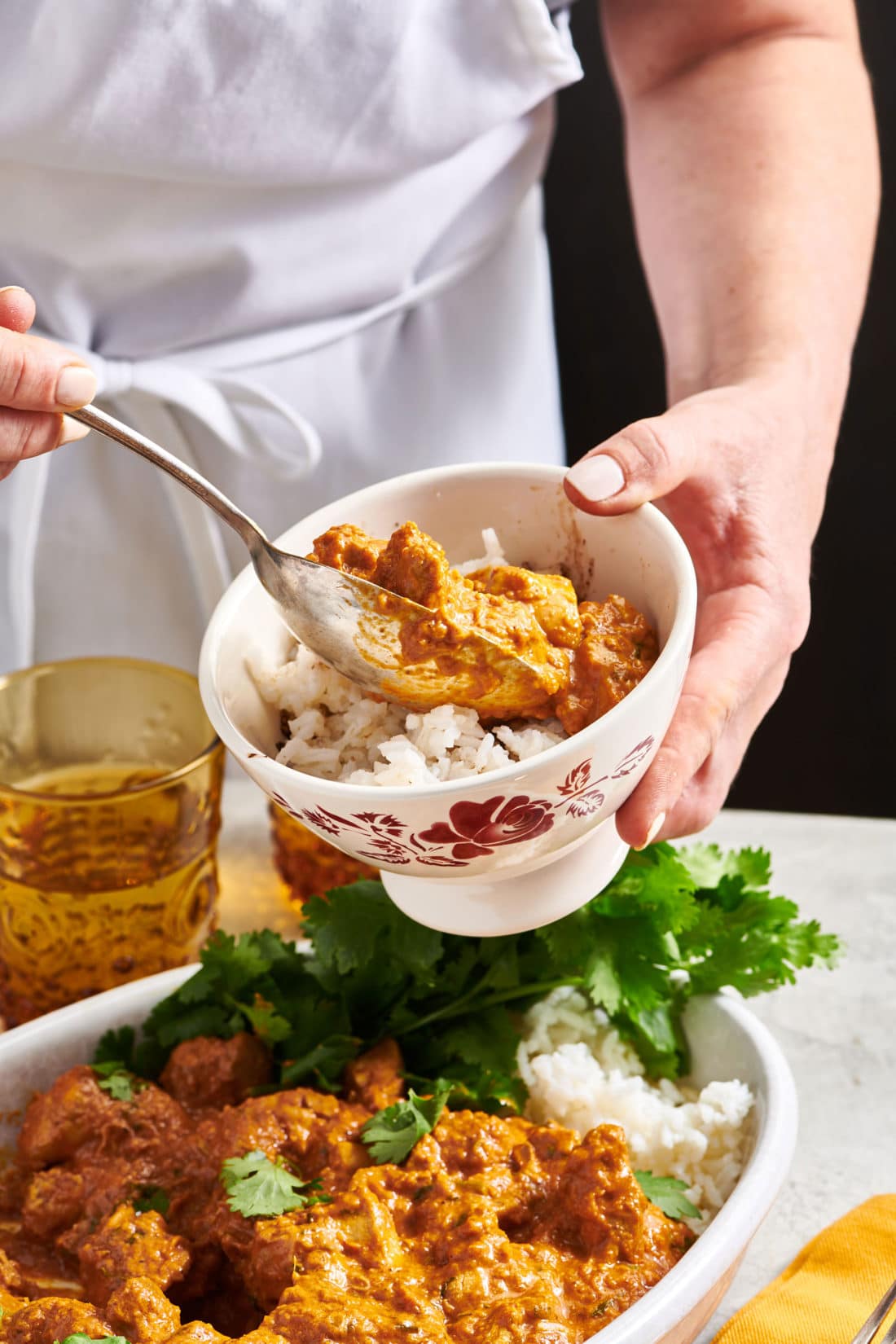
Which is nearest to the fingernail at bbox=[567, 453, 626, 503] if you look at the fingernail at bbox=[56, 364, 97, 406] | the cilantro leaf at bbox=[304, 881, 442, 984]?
the fingernail at bbox=[56, 364, 97, 406]

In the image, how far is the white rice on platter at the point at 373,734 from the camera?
1.09 meters

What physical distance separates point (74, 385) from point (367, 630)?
302 millimetres

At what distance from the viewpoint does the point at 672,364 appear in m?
1.83

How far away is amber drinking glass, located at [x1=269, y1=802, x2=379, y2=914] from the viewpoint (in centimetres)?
176

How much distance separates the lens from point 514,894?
4.02 feet

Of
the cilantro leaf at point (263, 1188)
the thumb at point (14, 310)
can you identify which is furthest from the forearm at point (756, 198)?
the cilantro leaf at point (263, 1188)

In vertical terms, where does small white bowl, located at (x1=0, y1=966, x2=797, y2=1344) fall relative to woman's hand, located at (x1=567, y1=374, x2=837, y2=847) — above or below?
below

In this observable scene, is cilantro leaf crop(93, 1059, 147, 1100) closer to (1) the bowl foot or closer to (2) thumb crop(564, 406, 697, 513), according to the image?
(1) the bowl foot

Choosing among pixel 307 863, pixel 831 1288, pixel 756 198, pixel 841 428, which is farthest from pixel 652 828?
pixel 841 428

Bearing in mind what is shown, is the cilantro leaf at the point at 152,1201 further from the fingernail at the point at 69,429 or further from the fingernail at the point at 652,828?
the fingernail at the point at 69,429

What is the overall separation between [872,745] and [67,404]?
286cm

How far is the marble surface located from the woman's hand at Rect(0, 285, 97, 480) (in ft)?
2.86

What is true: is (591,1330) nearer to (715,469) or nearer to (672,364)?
(715,469)

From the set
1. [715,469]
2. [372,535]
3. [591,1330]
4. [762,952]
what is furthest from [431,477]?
[591,1330]
